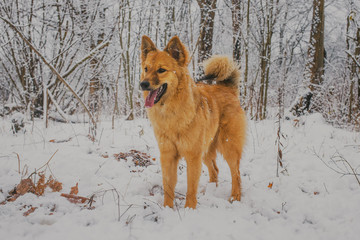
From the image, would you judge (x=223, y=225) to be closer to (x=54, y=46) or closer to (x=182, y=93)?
(x=182, y=93)

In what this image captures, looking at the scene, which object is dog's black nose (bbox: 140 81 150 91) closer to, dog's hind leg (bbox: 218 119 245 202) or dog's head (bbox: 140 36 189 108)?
dog's head (bbox: 140 36 189 108)

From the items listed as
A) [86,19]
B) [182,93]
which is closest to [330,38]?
[86,19]

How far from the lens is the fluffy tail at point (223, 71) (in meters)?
3.04

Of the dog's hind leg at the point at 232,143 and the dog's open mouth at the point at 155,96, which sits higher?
the dog's open mouth at the point at 155,96

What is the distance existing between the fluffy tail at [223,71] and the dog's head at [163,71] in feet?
2.45

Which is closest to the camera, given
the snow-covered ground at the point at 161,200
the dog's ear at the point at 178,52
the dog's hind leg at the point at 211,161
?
the snow-covered ground at the point at 161,200

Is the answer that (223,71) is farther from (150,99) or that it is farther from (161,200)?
(161,200)

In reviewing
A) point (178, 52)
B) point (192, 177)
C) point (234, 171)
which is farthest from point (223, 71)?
point (192, 177)

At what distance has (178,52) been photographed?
2439 mm

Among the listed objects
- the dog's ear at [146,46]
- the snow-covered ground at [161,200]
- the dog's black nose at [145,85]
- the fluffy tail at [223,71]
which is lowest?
the snow-covered ground at [161,200]

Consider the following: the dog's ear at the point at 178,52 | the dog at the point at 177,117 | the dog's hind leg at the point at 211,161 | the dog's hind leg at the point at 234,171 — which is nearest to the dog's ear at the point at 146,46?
the dog at the point at 177,117

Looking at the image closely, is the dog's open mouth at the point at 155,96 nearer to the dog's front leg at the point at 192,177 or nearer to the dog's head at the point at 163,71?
the dog's head at the point at 163,71

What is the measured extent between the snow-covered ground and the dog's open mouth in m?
0.93

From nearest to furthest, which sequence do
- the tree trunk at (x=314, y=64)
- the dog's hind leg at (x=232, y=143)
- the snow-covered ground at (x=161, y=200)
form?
1. the snow-covered ground at (x=161, y=200)
2. the dog's hind leg at (x=232, y=143)
3. the tree trunk at (x=314, y=64)
